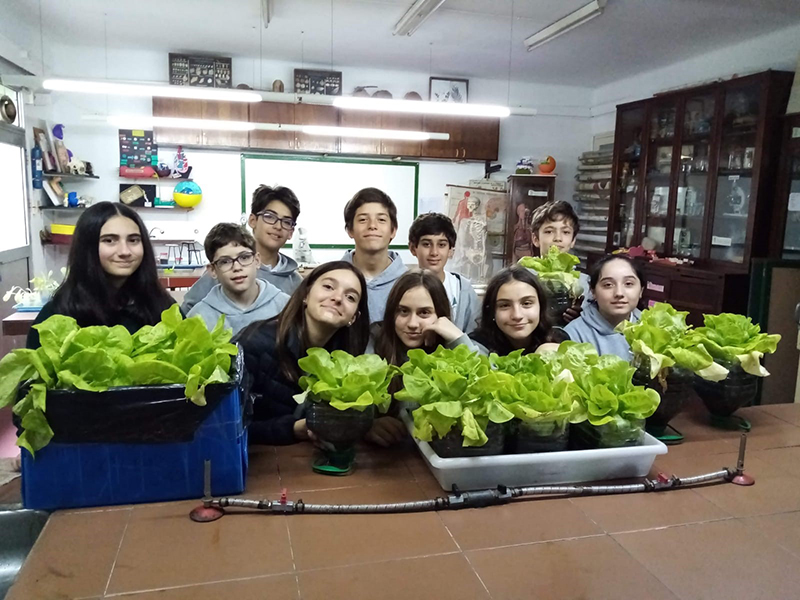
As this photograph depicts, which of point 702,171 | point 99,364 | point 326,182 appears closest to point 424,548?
point 99,364

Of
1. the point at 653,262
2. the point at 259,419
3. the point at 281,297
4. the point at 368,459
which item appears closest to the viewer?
the point at 368,459

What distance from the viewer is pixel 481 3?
13.6 ft

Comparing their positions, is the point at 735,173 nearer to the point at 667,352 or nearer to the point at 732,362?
the point at 732,362

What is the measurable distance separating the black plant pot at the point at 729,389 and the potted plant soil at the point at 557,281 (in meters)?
0.49

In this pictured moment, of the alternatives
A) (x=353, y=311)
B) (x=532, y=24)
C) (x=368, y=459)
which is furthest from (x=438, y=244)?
(x=532, y=24)

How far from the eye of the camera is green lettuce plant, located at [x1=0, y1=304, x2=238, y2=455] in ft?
3.43

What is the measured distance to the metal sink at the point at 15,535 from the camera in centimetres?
112

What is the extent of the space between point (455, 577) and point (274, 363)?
2.58 feet

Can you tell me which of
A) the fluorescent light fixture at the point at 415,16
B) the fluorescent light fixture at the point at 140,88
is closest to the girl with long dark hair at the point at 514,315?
the fluorescent light fixture at the point at 415,16

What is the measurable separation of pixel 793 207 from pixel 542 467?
3.94 metres

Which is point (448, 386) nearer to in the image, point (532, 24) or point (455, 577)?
point (455, 577)

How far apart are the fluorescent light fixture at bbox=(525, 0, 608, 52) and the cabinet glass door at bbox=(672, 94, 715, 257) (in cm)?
128

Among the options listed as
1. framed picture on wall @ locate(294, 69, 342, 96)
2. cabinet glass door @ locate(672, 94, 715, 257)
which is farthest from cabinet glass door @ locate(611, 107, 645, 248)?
framed picture on wall @ locate(294, 69, 342, 96)

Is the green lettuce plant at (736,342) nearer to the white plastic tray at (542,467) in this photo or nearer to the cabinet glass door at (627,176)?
the white plastic tray at (542,467)
